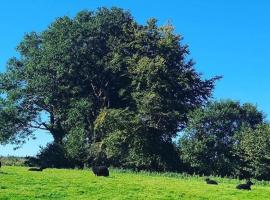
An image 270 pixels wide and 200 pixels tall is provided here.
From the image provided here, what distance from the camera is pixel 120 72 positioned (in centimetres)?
7419

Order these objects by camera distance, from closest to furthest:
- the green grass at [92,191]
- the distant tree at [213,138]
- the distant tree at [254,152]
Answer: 1. the green grass at [92,191]
2. the distant tree at [254,152]
3. the distant tree at [213,138]

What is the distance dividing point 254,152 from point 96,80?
24202 mm

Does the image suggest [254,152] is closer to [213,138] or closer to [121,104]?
[213,138]

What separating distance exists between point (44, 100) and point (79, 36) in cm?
1007

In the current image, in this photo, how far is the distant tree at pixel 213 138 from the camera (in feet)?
223

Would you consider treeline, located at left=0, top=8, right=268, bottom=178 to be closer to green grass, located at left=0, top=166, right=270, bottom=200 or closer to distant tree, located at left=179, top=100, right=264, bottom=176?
distant tree, located at left=179, top=100, right=264, bottom=176

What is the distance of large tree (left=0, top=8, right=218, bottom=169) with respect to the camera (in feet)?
228

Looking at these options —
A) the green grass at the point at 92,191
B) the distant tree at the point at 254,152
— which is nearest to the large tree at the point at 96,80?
the distant tree at the point at 254,152

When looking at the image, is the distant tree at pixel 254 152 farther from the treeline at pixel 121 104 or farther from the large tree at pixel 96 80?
Answer: the large tree at pixel 96 80

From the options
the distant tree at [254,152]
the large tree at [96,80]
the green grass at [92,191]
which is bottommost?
the green grass at [92,191]

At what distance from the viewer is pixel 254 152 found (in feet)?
217

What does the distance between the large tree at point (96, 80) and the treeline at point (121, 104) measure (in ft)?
0.45

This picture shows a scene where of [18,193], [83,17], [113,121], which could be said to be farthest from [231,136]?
[18,193]

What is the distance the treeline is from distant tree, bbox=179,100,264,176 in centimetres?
13
